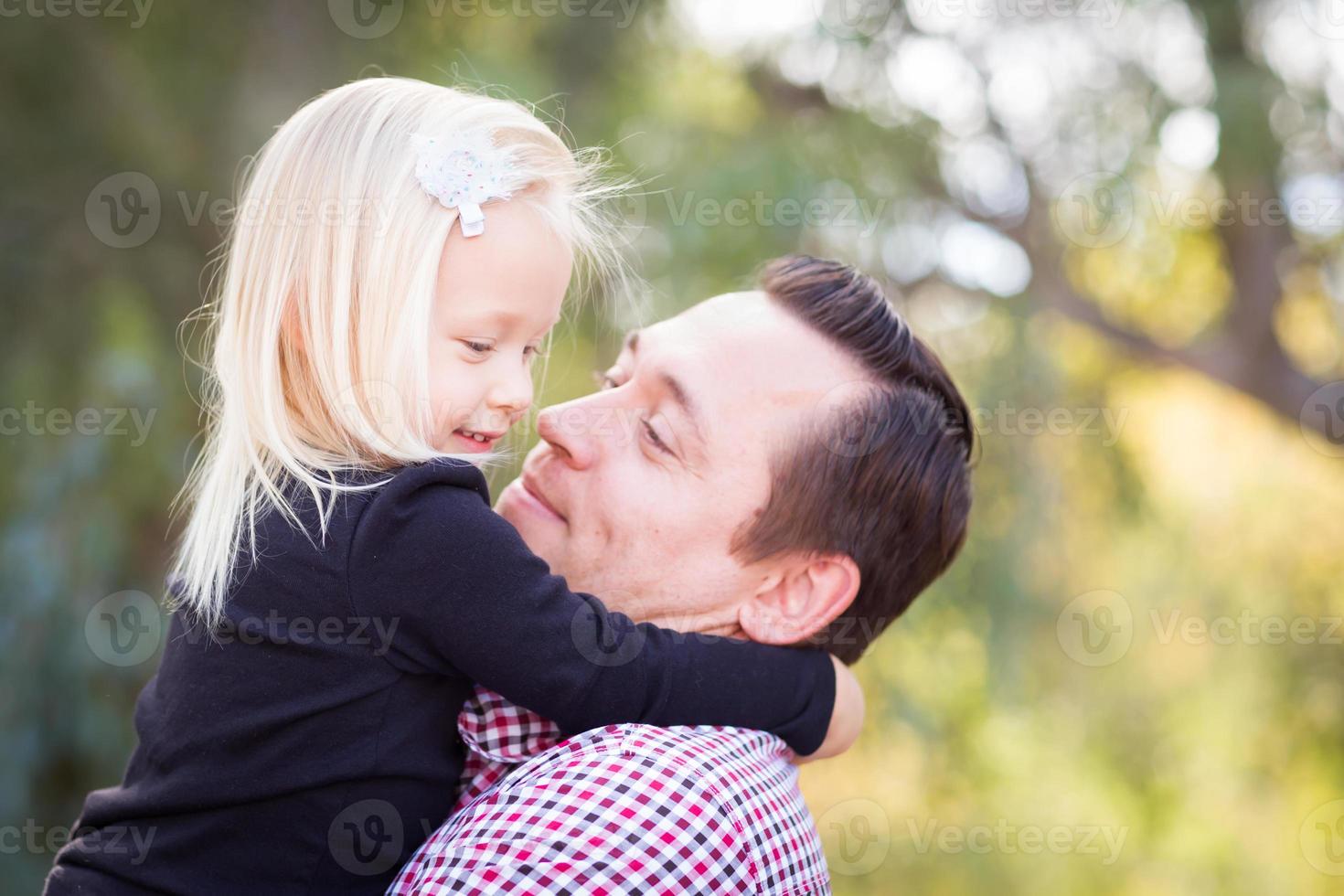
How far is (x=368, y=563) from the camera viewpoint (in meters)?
1.37

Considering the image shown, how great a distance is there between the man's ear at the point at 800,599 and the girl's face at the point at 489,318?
1.44 feet

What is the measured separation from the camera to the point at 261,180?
1654 millimetres

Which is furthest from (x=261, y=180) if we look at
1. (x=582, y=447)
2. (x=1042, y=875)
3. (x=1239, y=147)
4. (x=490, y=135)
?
(x=1042, y=875)

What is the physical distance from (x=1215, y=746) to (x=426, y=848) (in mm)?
5545

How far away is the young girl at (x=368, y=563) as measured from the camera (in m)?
1.39

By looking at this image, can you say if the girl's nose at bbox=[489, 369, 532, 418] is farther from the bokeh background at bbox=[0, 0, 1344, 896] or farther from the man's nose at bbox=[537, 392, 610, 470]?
the bokeh background at bbox=[0, 0, 1344, 896]
